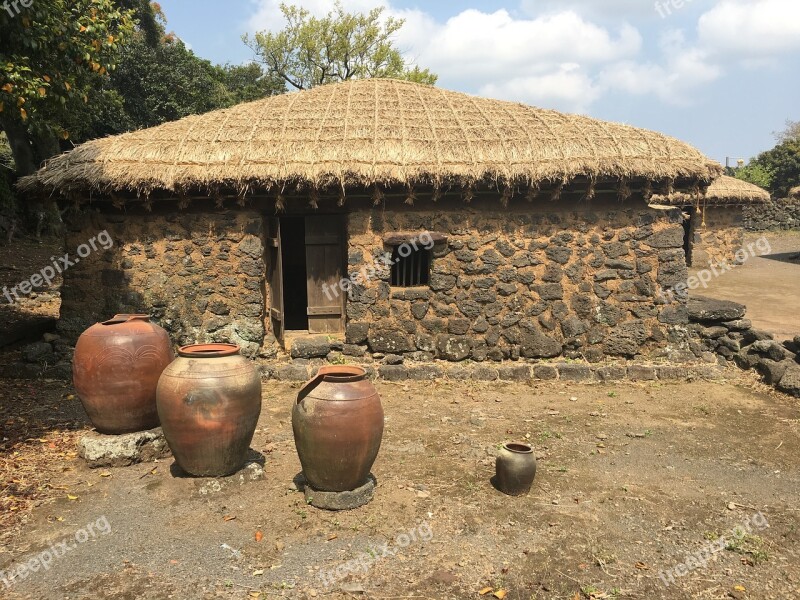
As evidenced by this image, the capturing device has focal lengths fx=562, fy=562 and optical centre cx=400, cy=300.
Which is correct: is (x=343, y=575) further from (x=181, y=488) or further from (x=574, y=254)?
(x=574, y=254)

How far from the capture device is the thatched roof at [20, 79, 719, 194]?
22.9 feet

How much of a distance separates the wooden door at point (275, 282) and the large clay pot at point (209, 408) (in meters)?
3.56

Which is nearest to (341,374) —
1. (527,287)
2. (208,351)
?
(208,351)

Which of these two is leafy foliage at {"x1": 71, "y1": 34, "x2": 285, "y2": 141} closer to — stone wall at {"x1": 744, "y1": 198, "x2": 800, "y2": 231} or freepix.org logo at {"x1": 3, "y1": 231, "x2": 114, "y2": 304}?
freepix.org logo at {"x1": 3, "y1": 231, "x2": 114, "y2": 304}

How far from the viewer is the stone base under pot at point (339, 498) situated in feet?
13.2

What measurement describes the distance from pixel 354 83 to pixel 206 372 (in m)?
6.46

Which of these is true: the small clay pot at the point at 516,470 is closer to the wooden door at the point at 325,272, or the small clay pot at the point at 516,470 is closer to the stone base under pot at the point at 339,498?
the stone base under pot at the point at 339,498

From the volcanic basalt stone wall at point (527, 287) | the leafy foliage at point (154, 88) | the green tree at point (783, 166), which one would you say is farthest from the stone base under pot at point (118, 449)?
the green tree at point (783, 166)

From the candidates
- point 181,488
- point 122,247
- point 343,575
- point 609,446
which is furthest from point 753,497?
point 122,247

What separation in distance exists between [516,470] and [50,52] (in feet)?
19.0

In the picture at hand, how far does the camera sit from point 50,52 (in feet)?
17.9

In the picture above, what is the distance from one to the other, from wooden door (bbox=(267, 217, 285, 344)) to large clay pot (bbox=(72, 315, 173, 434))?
10.5ft

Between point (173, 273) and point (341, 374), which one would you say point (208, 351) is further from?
point (173, 273)

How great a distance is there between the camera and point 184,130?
7.70m
